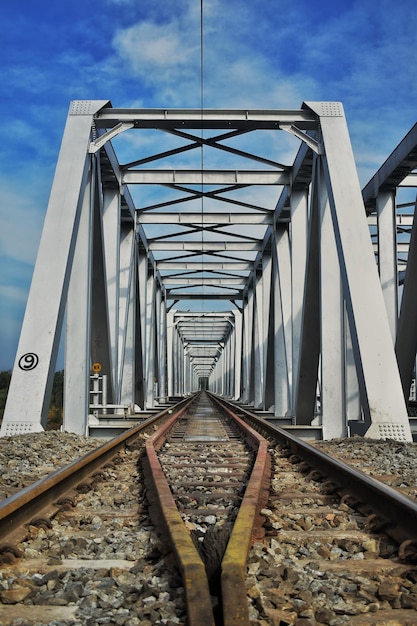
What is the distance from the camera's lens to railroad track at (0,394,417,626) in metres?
2.04

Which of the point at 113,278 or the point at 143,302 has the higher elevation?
the point at 143,302

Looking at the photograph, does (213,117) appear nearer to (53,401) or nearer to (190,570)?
(190,570)

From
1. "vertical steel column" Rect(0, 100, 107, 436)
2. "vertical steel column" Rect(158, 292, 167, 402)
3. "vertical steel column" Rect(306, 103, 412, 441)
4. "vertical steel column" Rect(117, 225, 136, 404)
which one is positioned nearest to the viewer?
"vertical steel column" Rect(306, 103, 412, 441)

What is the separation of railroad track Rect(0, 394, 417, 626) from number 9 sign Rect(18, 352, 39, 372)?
4.16 metres

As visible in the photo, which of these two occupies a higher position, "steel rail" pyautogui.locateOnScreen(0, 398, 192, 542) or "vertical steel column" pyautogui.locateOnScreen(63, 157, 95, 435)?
"vertical steel column" pyautogui.locateOnScreen(63, 157, 95, 435)

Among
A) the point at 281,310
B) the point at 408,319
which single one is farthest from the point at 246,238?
the point at 408,319

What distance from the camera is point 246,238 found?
21375mm

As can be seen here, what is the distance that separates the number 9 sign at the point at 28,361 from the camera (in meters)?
8.66

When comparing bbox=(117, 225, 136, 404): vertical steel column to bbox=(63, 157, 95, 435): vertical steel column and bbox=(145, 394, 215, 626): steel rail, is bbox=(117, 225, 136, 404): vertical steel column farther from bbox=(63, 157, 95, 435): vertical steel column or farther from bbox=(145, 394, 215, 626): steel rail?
bbox=(145, 394, 215, 626): steel rail

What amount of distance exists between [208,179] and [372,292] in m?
7.66

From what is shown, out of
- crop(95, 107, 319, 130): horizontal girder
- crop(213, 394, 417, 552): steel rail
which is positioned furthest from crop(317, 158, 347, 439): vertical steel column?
crop(213, 394, 417, 552): steel rail

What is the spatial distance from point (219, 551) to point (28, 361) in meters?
6.83

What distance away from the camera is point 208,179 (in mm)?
15703

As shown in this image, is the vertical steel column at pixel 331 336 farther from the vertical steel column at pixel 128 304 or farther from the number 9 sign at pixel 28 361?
the vertical steel column at pixel 128 304
